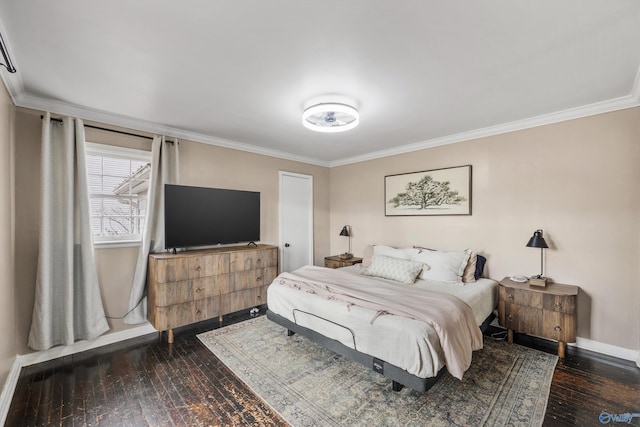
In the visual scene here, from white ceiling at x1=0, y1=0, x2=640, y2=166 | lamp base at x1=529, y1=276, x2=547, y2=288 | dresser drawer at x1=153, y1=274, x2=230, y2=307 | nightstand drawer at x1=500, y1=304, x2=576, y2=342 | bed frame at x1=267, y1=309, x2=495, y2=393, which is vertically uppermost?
white ceiling at x1=0, y1=0, x2=640, y2=166

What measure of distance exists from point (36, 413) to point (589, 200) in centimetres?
517

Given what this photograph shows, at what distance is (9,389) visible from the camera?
214 centimetres

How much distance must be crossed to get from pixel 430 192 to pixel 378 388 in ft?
9.06

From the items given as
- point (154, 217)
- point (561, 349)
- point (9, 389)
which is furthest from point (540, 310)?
point (9, 389)

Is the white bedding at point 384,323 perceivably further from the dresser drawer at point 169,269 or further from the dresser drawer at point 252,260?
the dresser drawer at point 169,269

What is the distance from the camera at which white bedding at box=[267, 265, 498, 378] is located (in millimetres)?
1925

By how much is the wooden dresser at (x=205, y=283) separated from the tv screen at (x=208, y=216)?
187 mm

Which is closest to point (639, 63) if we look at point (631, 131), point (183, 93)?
point (631, 131)

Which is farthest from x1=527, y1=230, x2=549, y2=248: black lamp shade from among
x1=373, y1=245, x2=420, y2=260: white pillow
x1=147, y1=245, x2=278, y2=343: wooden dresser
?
x1=147, y1=245, x2=278, y2=343: wooden dresser

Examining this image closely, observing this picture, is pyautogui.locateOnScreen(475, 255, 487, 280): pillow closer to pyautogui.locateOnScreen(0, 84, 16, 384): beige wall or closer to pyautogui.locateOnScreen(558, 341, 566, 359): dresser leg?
pyautogui.locateOnScreen(558, 341, 566, 359): dresser leg

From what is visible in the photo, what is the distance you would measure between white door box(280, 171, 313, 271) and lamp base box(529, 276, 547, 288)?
11.0ft

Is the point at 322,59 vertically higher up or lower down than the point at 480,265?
higher up

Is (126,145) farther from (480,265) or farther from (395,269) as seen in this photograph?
(480,265)

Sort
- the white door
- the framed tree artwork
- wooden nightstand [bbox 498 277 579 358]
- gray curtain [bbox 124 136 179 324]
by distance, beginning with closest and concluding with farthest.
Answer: wooden nightstand [bbox 498 277 579 358], gray curtain [bbox 124 136 179 324], the framed tree artwork, the white door
